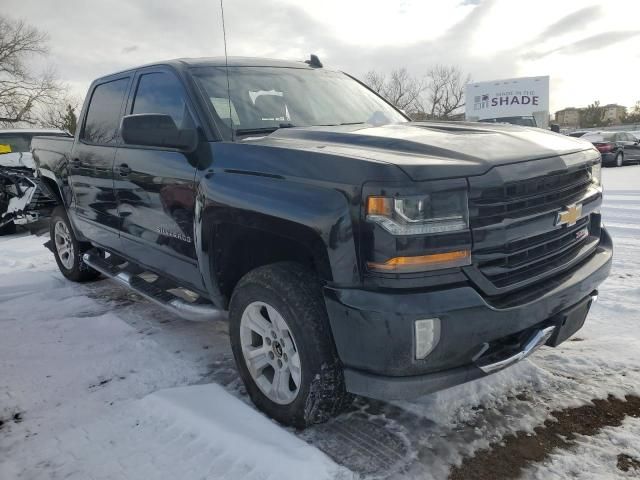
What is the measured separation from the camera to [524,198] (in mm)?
2211

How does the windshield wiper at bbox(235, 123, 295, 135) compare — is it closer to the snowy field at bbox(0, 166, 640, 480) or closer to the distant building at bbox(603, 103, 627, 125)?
the snowy field at bbox(0, 166, 640, 480)

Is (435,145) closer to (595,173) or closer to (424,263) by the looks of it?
(424,263)

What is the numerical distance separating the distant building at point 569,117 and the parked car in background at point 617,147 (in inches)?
2163

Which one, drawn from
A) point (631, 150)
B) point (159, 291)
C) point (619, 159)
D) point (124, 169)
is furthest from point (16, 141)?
point (631, 150)

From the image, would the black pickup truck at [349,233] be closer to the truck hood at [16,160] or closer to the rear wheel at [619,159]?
the truck hood at [16,160]

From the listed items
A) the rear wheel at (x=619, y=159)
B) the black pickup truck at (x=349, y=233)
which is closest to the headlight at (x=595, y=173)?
the black pickup truck at (x=349, y=233)

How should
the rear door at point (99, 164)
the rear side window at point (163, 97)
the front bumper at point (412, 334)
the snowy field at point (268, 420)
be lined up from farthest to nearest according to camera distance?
the rear door at point (99, 164)
the rear side window at point (163, 97)
the snowy field at point (268, 420)
the front bumper at point (412, 334)

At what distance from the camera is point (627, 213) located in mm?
7645

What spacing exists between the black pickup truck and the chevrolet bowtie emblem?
0.02m

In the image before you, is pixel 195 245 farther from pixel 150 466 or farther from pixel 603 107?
pixel 603 107

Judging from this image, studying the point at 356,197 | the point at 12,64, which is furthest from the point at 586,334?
the point at 12,64

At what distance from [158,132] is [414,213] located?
1.63m

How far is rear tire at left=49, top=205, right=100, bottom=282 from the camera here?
5.15 meters

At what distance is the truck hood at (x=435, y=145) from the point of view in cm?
208
